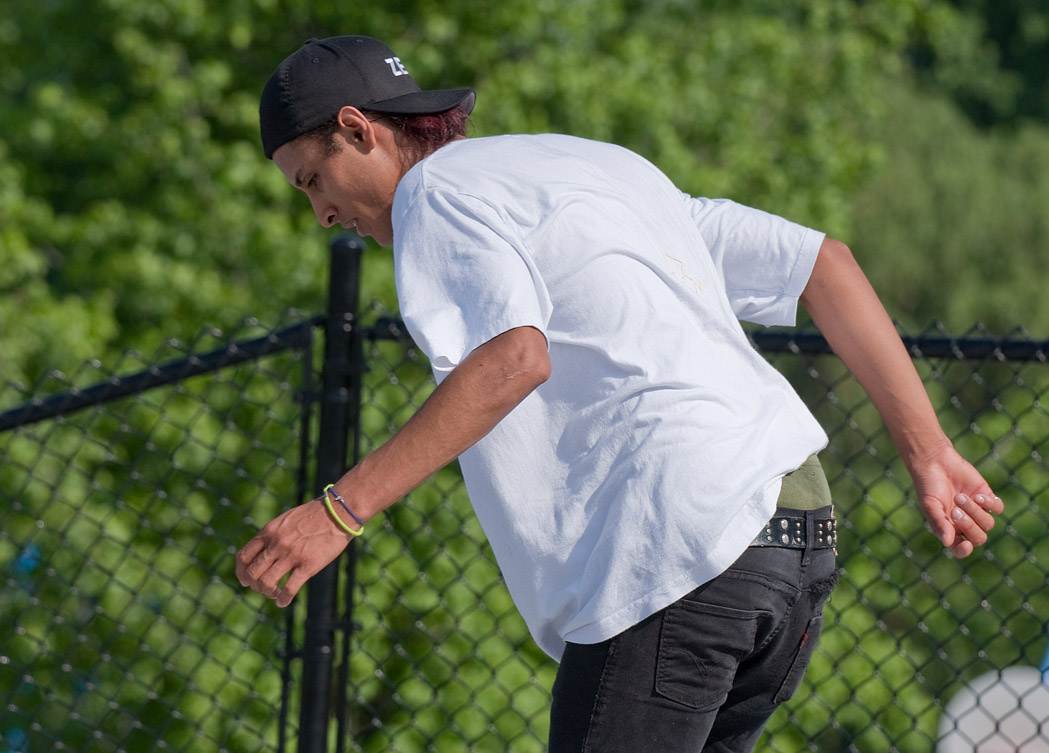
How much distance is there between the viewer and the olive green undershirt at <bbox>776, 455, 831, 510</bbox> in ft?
4.62

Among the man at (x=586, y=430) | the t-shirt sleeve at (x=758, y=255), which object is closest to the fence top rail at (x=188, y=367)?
the man at (x=586, y=430)

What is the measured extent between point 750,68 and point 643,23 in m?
2.07

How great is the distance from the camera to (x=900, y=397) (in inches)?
61.5

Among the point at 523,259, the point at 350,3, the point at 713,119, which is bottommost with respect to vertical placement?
the point at 713,119

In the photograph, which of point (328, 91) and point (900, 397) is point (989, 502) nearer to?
point (900, 397)

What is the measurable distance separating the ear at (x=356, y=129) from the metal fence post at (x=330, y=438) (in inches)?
32.4

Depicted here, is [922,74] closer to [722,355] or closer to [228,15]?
[228,15]

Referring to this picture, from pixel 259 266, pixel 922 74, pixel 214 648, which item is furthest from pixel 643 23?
pixel 922 74

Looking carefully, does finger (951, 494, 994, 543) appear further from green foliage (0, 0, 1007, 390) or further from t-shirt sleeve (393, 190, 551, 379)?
green foliage (0, 0, 1007, 390)

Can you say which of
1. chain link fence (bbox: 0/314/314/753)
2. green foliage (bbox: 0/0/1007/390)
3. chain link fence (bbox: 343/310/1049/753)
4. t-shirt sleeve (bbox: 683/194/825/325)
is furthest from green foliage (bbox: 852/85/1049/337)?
t-shirt sleeve (bbox: 683/194/825/325)

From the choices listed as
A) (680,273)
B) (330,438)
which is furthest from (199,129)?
(680,273)

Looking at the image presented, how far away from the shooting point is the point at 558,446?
1364 millimetres

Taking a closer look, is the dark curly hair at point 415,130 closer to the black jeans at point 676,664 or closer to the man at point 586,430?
the man at point 586,430

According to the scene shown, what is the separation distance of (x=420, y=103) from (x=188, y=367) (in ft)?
3.40
